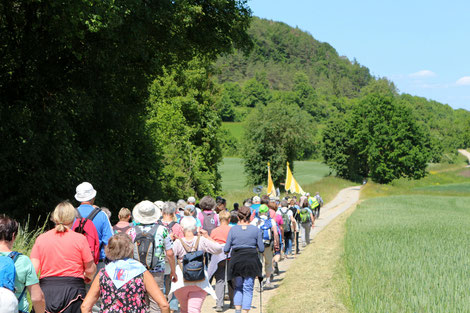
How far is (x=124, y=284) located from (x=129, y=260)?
22 cm

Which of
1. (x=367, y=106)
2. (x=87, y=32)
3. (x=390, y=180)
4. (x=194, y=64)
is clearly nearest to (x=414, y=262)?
(x=87, y=32)

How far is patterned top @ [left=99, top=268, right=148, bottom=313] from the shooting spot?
521 cm

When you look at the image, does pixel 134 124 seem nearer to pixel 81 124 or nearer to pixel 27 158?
pixel 81 124

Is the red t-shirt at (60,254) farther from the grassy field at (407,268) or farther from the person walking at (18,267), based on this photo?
the grassy field at (407,268)

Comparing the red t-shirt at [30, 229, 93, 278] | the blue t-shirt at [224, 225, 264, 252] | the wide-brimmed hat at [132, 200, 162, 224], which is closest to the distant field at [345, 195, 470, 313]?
the blue t-shirt at [224, 225, 264, 252]

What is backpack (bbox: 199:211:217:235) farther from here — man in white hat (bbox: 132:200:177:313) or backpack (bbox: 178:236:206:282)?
man in white hat (bbox: 132:200:177:313)

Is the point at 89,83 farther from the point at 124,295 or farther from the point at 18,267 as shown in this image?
the point at 18,267

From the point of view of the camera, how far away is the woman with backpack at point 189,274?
836 cm

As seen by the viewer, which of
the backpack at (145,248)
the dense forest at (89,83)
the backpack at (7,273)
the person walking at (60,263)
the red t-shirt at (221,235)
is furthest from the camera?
the dense forest at (89,83)

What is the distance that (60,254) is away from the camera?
5.88 m

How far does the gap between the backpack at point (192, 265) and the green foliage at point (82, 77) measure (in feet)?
27.4

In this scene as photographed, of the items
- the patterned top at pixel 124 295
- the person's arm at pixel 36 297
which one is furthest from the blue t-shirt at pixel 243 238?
the person's arm at pixel 36 297

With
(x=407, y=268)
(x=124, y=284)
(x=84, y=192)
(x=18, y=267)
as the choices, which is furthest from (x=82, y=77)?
(x=18, y=267)

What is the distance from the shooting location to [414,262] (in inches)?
558
